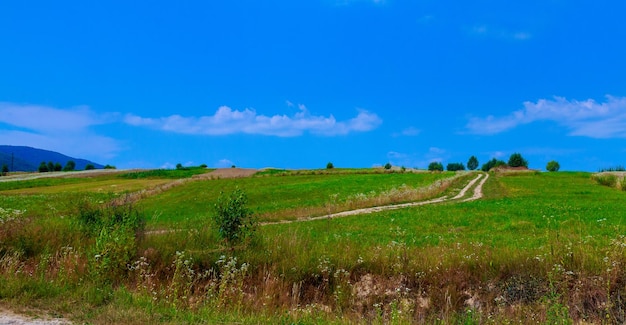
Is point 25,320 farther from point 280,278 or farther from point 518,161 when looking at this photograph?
point 518,161

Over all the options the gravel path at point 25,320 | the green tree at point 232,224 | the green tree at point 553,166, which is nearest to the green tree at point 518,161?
the green tree at point 553,166

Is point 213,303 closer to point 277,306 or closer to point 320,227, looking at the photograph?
point 277,306

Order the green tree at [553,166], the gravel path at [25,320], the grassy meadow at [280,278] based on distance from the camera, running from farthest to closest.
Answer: the green tree at [553,166], the grassy meadow at [280,278], the gravel path at [25,320]

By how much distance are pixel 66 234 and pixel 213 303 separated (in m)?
6.92

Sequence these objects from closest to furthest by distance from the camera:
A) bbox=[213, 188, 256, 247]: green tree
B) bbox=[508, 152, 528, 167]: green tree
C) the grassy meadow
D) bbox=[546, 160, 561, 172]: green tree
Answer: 1. the grassy meadow
2. bbox=[213, 188, 256, 247]: green tree
3. bbox=[546, 160, 561, 172]: green tree
4. bbox=[508, 152, 528, 167]: green tree

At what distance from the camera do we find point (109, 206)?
605 inches

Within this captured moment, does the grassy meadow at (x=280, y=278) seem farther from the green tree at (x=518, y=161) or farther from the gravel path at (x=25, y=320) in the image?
the green tree at (x=518, y=161)

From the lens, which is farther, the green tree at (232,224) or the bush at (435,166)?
the bush at (435,166)

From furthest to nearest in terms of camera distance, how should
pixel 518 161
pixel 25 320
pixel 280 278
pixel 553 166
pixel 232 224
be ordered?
pixel 518 161 < pixel 553 166 < pixel 232 224 < pixel 280 278 < pixel 25 320

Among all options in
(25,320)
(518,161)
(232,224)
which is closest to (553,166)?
(518,161)

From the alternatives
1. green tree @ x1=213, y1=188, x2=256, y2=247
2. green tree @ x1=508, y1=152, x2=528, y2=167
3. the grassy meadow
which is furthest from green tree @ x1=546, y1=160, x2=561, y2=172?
green tree @ x1=213, y1=188, x2=256, y2=247

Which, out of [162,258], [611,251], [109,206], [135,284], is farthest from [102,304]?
[611,251]

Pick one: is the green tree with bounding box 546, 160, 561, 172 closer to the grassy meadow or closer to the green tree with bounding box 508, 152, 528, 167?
the green tree with bounding box 508, 152, 528, 167

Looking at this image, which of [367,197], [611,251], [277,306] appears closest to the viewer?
[277,306]
